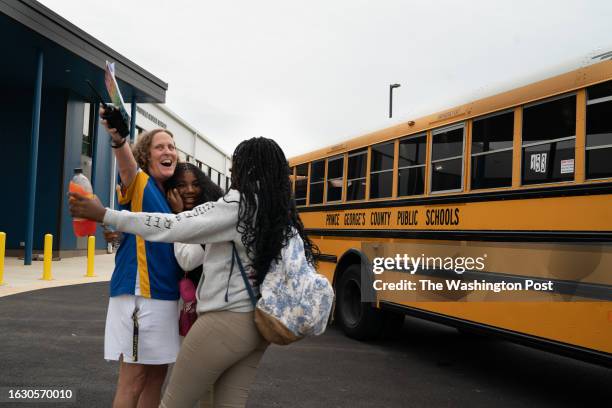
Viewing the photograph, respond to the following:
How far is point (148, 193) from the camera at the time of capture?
2.47m

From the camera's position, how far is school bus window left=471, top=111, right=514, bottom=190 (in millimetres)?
4879

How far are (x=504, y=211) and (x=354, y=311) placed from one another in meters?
2.94

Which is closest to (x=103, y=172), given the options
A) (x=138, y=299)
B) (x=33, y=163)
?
(x=33, y=163)

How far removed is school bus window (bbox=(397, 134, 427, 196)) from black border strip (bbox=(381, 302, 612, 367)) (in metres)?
1.32

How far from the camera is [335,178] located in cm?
790

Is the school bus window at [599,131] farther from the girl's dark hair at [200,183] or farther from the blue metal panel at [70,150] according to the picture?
the blue metal panel at [70,150]

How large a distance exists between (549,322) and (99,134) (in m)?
19.4

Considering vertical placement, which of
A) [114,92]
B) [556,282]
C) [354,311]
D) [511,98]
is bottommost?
[354,311]

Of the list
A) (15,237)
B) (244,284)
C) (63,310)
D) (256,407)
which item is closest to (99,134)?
(15,237)

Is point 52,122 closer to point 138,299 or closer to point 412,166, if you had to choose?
point 412,166

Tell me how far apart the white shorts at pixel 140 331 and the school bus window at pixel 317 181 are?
5.87 meters

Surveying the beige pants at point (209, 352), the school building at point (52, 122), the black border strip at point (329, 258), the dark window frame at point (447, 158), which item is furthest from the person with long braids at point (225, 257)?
the school building at point (52, 122)

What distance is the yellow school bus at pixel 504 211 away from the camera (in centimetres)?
399

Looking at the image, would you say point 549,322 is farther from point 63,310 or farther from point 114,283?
point 63,310
